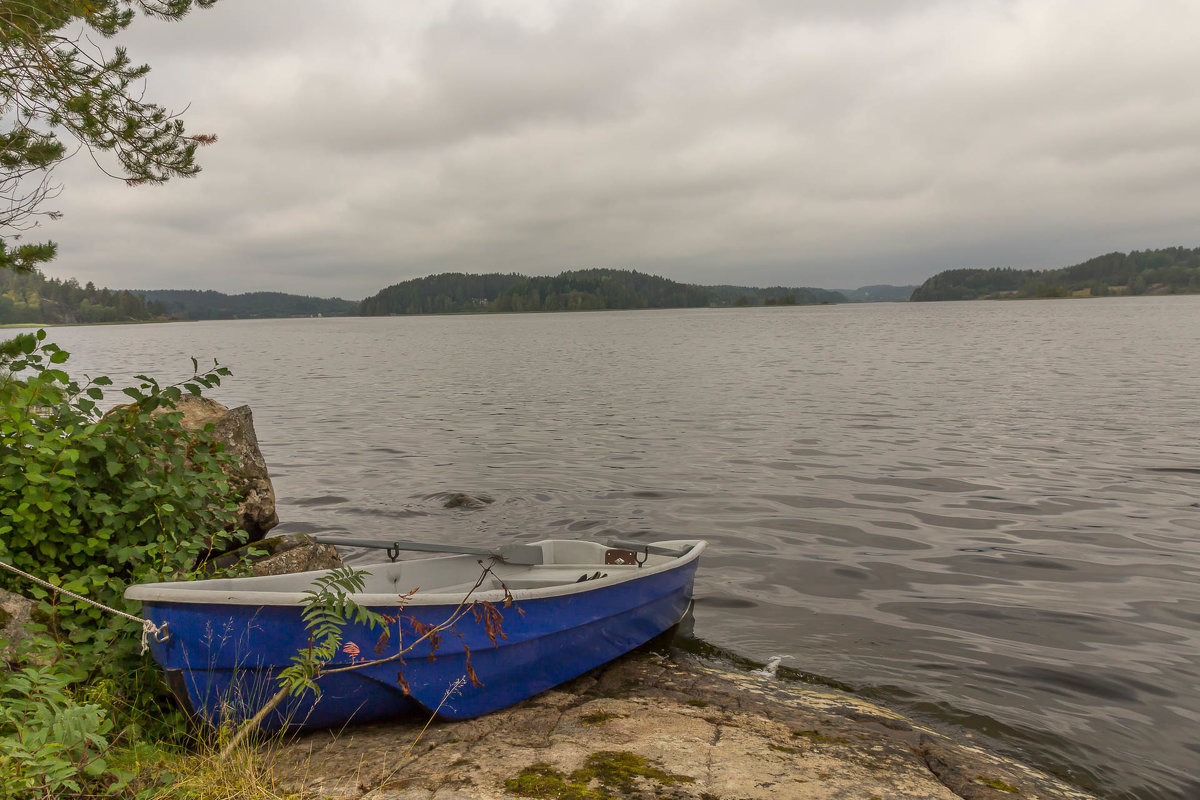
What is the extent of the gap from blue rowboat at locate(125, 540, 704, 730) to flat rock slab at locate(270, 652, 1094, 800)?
238 mm

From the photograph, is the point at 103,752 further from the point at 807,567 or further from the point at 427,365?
the point at 427,365

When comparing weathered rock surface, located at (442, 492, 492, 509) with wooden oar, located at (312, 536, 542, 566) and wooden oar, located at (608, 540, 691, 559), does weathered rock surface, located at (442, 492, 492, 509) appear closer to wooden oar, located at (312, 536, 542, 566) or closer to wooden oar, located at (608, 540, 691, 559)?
wooden oar, located at (312, 536, 542, 566)

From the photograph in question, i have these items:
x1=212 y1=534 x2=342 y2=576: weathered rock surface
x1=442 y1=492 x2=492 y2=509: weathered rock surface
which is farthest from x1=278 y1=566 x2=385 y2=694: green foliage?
x1=442 y1=492 x2=492 y2=509: weathered rock surface

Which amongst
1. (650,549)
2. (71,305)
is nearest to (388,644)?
(650,549)

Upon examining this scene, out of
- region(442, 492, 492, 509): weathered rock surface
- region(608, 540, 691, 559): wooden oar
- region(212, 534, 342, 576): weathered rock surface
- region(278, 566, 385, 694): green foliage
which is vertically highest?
region(278, 566, 385, 694): green foliage

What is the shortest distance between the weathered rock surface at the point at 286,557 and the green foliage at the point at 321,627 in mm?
2208

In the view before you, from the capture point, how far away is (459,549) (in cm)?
712

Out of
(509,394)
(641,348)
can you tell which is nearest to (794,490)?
(509,394)

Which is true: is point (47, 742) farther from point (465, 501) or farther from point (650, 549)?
point (465, 501)

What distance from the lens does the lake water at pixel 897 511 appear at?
7.13 metres

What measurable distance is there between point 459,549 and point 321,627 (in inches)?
90.1

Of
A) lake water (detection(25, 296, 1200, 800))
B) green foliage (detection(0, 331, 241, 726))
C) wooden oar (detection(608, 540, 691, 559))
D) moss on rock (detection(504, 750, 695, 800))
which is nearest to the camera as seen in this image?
moss on rock (detection(504, 750, 695, 800))

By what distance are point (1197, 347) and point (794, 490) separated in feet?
→ 137

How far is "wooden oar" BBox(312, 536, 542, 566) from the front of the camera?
23.4 feet
